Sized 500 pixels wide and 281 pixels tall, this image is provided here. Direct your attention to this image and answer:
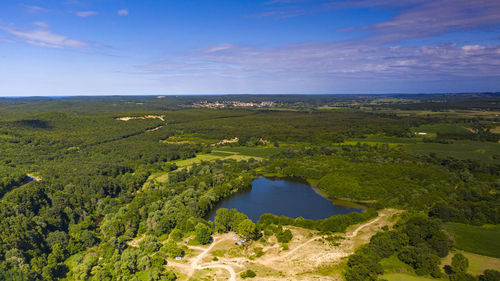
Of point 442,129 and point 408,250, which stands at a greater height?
point 442,129

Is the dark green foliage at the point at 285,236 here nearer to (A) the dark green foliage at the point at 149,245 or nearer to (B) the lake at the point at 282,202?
(B) the lake at the point at 282,202

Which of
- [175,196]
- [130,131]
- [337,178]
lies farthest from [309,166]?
[130,131]

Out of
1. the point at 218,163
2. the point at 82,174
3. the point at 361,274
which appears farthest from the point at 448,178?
the point at 82,174

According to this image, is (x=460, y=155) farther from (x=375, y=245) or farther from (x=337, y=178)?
(x=375, y=245)

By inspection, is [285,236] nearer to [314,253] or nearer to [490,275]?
[314,253]

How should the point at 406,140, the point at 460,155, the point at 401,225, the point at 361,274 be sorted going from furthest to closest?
the point at 406,140 → the point at 460,155 → the point at 401,225 → the point at 361,274

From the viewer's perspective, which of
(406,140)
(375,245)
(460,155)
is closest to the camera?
(375,245)

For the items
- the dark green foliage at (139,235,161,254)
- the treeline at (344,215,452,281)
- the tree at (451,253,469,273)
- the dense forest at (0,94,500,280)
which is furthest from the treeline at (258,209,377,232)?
the dark green foliage at (139,235,161,254)

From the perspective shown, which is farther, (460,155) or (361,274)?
(460,155)

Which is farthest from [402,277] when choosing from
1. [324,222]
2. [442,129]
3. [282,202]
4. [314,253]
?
[442,129]
